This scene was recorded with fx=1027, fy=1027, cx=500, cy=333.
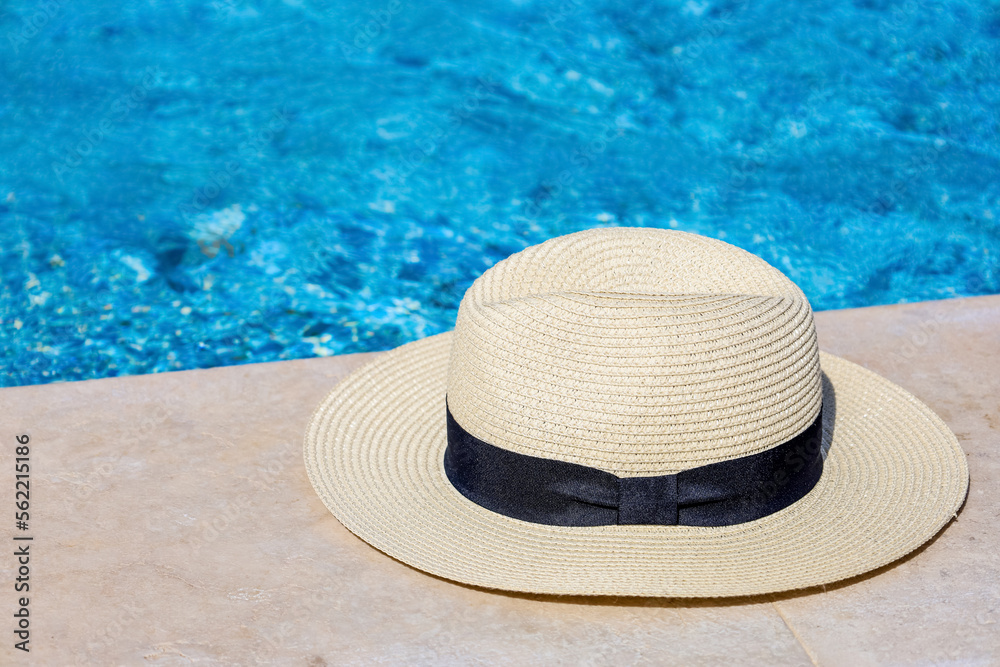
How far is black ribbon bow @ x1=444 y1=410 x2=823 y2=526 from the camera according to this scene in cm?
219

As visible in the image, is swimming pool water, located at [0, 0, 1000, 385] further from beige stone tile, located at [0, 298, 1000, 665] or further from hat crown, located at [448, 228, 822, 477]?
hat crown, located at [448, 228, 822, 477]

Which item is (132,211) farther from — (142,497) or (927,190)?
(927,190)

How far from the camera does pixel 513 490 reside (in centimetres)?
227

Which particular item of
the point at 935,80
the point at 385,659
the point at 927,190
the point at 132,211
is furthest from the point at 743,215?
the point at 385,659

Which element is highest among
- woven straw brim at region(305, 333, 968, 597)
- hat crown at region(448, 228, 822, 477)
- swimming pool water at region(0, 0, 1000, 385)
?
hat crown at region(448, 228, 822, 477)

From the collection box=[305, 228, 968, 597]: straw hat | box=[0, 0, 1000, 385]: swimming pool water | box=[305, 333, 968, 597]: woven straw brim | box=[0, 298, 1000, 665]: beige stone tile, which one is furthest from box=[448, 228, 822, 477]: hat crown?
box=[0, 0, 1000, 385]: swimming pool water

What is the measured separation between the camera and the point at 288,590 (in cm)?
228

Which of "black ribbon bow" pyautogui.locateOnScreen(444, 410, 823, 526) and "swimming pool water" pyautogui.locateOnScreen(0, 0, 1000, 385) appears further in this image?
"swimming pool water" pyautogui.locateOnScreen(0, 0, 1000, 385)

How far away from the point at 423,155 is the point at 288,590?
3716mm

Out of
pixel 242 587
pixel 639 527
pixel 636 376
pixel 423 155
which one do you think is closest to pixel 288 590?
pixel 242 587

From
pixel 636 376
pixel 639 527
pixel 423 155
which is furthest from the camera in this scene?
pixel 423 155

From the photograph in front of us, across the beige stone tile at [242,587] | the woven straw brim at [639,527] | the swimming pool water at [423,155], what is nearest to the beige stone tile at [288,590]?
the beige stone tile at [242,587]

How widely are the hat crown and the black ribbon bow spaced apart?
0.02 metres

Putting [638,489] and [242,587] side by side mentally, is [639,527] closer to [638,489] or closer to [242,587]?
[638,489]
